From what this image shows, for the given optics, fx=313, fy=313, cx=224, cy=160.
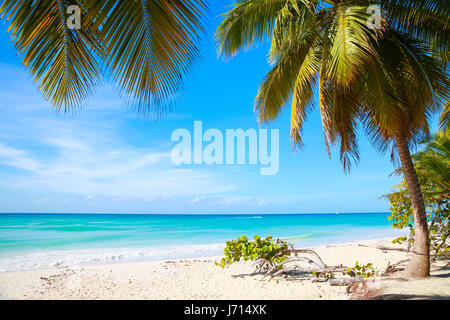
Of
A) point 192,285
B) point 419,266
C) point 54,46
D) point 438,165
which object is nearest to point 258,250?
point 192,285

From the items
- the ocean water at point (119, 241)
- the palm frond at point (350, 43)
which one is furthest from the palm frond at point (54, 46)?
the ocean water at point (119, 241)

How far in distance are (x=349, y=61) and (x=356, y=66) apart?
311 millimetres

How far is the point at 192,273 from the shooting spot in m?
9.20

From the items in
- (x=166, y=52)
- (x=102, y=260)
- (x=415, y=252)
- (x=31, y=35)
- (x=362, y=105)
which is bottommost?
(x=102, y=260)

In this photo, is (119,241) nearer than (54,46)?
No

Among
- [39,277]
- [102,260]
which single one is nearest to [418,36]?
[39,277]

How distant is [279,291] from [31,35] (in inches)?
240

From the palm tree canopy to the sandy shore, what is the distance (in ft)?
8.81

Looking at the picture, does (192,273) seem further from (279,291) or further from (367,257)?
(367,257)

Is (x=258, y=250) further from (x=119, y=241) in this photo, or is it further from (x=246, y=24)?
(x=119, y=241)

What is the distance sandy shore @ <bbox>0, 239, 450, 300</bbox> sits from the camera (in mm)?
5453

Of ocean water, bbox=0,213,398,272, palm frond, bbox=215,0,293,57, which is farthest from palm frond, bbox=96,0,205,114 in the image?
ocean water, bbox=0,213,398,272

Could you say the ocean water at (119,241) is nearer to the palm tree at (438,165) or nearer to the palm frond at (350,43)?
the palm tree at (438,165)

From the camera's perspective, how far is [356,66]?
4.95 metres
